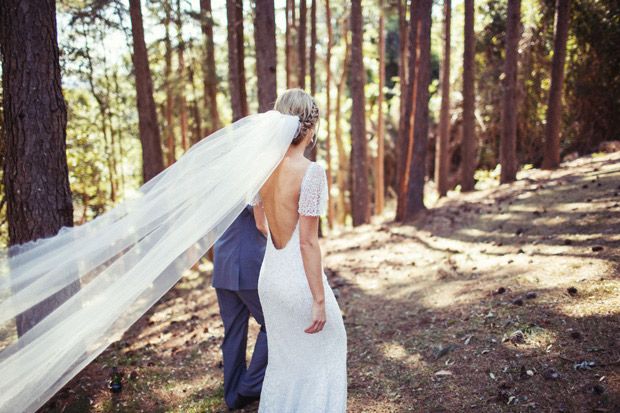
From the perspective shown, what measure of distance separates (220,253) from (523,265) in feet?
13.6

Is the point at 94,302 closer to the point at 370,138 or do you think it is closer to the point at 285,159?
the point at 285,159

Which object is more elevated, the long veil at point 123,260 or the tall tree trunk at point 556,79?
the tall tree trunk at point 556,79

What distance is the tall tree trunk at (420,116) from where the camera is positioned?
9602 mm

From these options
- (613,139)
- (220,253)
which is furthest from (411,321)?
(613,139)

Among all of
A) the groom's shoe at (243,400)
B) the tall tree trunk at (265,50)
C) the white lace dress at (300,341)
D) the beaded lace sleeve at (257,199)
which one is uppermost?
the tall tree trunk at (265,50)

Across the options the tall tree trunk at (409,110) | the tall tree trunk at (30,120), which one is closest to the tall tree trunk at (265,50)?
the tall tree trunk at (409,110)

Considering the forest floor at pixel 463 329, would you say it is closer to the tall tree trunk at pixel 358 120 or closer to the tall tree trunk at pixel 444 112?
the tall tree trunk at pixel 444 112

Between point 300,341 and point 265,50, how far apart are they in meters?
6.45

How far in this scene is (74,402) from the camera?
3877 mm

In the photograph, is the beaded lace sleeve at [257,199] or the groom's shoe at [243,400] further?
the groom's shoe at [243,400]

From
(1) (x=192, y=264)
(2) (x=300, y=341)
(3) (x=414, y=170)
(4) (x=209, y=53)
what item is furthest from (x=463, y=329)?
(4) (x=209, y=53)

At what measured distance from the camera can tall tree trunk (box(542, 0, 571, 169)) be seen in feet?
34.1

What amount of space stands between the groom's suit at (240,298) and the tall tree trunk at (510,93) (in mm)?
9841

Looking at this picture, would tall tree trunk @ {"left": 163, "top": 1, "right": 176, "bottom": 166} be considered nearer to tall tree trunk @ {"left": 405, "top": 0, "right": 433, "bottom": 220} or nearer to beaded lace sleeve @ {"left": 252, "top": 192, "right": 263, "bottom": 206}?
tall tree trunk @ {"left": 405, "top": 0, "right": 433, "bottom": 220}
